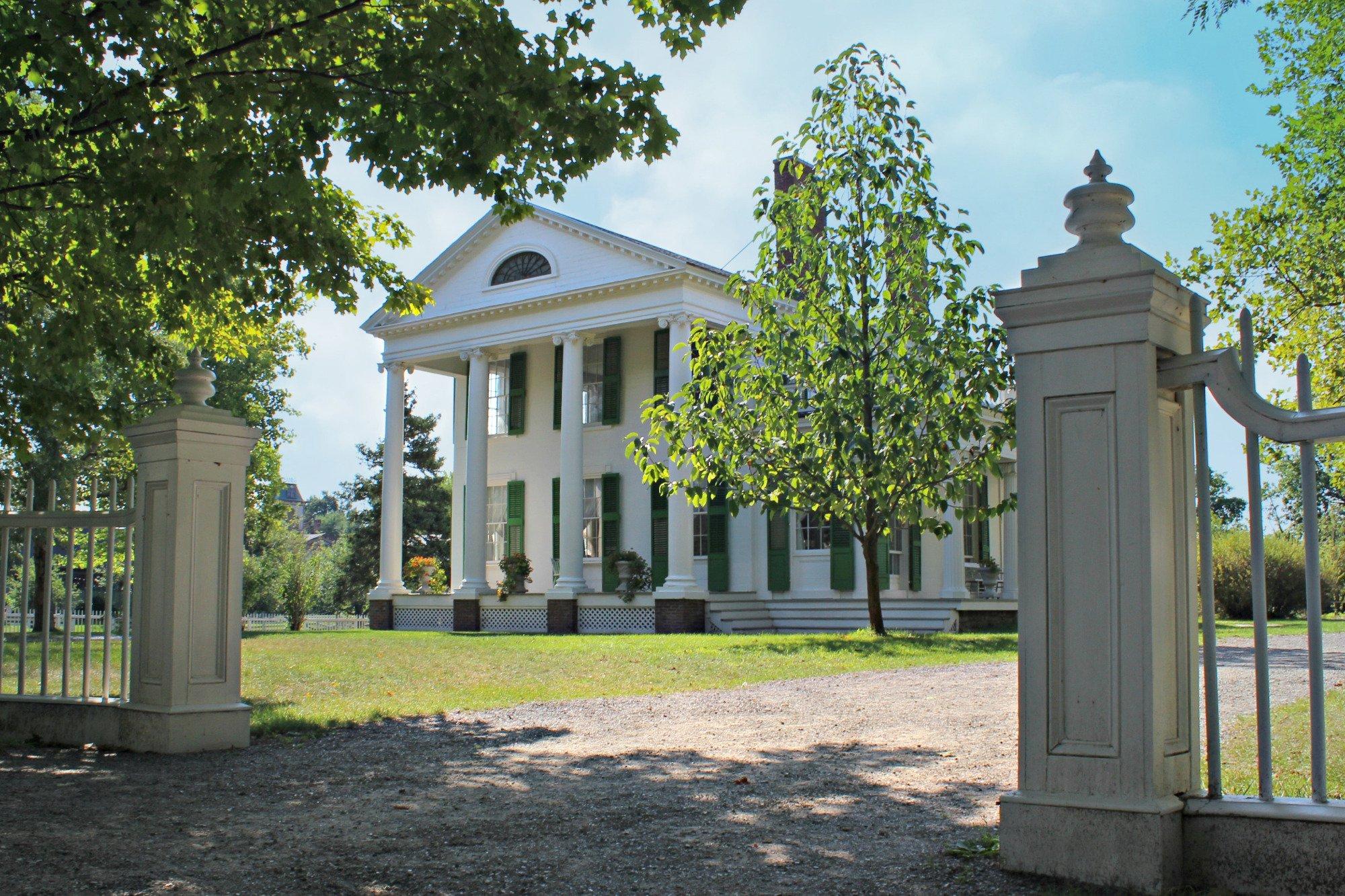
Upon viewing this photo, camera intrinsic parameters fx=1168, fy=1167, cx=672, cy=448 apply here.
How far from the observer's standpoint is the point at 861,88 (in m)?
16.6

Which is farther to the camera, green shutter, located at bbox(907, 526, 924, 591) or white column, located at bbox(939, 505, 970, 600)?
green shutter, located at bbox(907, 526, 924, 591)

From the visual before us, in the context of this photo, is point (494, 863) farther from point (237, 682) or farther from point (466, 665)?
point (466, 665)

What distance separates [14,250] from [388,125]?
15.0 feet

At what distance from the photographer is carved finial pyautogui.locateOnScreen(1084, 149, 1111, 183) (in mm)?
4035

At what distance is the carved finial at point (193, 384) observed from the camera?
7180 millimetres

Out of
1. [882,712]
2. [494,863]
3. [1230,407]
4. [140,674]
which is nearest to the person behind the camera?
[1230,407]

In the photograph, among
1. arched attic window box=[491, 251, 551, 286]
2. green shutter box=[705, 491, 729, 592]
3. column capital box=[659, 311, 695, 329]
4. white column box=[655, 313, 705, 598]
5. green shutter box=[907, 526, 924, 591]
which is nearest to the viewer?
white column box=[655, 313, 705, 598]

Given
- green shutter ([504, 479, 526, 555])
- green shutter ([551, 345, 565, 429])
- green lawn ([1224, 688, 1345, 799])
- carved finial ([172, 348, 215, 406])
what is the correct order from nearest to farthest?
green lawn ([1224, 688, 1345, 799]) < carved finial ([172, 348, 215, 406]) < green shutter ([551, 345, 565, 429]) < green shutter ([504, 479, 526, 555])

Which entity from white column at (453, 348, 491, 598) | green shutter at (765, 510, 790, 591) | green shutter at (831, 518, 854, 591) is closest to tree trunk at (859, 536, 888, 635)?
green shutter at (831, 518, 854, 591)

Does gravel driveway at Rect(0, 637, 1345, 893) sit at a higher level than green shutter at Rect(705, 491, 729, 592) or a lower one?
lower

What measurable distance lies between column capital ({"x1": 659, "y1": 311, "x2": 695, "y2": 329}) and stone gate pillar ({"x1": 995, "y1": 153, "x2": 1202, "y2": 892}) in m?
19.8

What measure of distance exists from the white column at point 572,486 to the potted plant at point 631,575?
87 cm

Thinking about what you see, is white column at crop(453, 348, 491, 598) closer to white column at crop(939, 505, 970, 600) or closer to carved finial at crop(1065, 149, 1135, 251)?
white column at crop(939, 505, 970, 600)

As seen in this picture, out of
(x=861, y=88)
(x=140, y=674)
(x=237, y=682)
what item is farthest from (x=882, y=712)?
(x=861, y=88)
